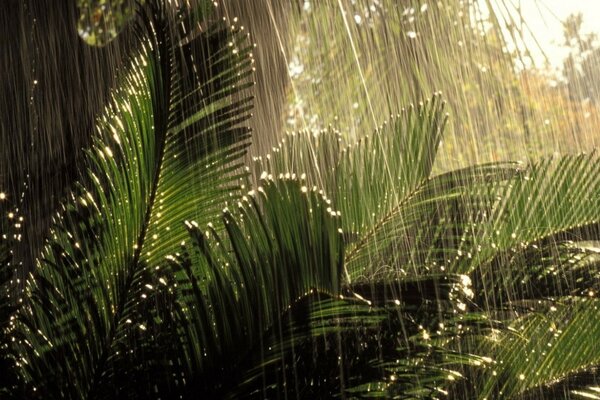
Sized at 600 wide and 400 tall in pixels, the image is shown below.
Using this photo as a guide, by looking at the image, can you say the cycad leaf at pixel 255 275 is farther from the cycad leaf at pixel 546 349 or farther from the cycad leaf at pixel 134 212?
the cycad leaf at pixel 546 349

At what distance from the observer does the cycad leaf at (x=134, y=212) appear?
7.92ft

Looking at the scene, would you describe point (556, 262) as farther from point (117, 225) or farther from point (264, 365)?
point (117, 225)

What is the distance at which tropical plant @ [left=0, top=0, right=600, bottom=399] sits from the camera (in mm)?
2229

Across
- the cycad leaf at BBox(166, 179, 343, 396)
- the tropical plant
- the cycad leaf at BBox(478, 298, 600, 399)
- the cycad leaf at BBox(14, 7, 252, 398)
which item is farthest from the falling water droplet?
the cycad leaf at BBox(478, 298, 600, 399)

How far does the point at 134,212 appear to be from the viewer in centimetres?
253

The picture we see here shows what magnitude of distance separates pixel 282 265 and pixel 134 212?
1.94 ft

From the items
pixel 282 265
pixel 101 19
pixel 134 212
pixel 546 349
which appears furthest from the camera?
pixel 101 19

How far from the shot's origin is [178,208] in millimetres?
2615

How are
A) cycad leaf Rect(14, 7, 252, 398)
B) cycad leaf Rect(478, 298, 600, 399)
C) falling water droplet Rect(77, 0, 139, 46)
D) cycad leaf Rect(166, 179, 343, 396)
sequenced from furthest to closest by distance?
1. falling water droplet Rect(77, 0, 139, 46)
2. cycad leaf Rect(478, 298, 600, 399)
3. cycad leaf Rect(14, 7, 252, 398)
4. cycad leaf Rect(166, 179, 343, 396)

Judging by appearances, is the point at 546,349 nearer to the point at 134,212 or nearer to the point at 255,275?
the point at 255,275

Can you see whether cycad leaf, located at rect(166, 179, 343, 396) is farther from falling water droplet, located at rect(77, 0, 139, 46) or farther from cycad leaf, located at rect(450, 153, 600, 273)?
falling water droplet, located at rect(77, 0, 139, 46)

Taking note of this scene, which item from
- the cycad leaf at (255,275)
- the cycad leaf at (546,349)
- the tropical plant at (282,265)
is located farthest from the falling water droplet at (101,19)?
the cycad leaf at (546,349)

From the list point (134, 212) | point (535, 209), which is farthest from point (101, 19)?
point (535, 209)

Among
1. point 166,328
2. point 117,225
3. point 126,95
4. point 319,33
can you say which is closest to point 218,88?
point 126,95
